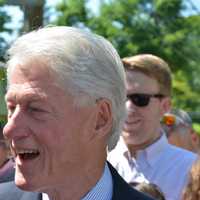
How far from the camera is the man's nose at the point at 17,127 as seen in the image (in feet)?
7.61

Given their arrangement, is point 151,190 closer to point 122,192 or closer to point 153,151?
point 153,151

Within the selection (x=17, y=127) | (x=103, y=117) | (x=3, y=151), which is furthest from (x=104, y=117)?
(x=3, y=151)

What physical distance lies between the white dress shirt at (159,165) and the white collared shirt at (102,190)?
1.73 metres

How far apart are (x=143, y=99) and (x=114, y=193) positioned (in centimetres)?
211

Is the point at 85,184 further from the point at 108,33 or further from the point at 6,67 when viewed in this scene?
the point at 108,33

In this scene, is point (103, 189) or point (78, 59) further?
point (103, 189)

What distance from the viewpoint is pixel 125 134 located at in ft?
15.1

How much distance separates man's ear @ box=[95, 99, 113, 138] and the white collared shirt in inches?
6.7

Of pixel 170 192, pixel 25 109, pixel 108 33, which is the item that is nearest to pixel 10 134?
pixel 25 109

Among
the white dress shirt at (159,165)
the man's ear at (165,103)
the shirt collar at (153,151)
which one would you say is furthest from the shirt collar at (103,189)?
the man's ear at (165,103)

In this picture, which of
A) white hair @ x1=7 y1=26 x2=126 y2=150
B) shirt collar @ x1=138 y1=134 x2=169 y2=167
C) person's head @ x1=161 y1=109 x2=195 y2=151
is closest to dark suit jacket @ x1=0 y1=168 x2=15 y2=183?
white hair @ x1=7 y1=26 x2=126 y2=150

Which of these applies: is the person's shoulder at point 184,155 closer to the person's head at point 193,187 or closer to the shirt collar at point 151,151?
the shirt collar at point 151,151

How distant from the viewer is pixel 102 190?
2555mm

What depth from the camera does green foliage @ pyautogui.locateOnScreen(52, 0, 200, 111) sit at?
104ft
